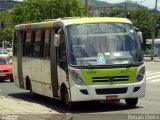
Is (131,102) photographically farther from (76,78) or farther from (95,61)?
(76,78)

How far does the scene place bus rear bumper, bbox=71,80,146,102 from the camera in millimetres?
15555

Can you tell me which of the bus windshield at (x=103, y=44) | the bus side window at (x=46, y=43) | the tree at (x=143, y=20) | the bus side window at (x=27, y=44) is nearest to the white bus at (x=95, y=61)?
the bus windshield at (x=103, y=44)

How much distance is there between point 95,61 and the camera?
15.8 metres

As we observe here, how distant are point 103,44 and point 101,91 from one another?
1460 millimetres

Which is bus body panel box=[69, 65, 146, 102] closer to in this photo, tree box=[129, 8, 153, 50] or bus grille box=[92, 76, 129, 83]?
bus grille box=[92, 76, 129, 83]

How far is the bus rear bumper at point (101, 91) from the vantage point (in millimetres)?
15555

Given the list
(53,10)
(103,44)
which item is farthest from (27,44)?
(53,10)

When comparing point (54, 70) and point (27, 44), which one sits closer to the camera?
point (54, 70)

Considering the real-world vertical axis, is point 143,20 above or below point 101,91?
below

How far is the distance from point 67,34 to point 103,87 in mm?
1994

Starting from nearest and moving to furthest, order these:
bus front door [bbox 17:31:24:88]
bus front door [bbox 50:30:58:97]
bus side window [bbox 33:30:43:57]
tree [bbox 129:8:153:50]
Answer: bus front door [bbox 50:30:58:97], bus side window [bbox 33:30:43:57], bus front door [bbox 17:31:24:88], tree [bbox 129:8:153:50]

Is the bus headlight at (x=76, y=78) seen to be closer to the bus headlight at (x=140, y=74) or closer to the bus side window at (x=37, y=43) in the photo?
the bus headlight at (x=140, y=74)

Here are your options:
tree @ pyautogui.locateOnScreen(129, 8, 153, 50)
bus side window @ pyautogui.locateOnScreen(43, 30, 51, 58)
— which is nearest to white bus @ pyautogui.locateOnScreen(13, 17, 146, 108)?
bus side window @ pyautogui.locateOnScreen(43, 30, 51, 58)

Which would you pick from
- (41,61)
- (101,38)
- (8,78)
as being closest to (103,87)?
(101,38)
